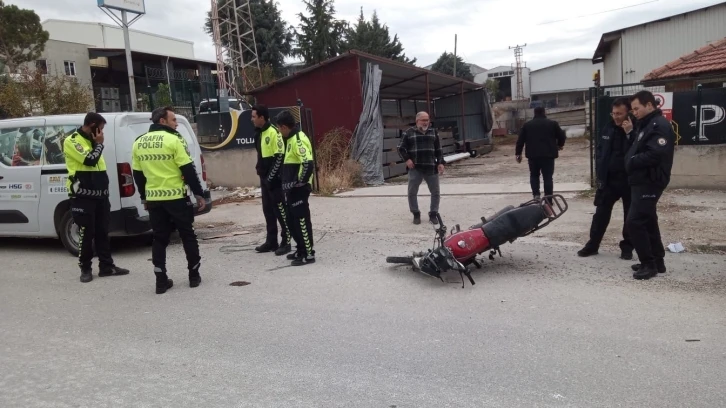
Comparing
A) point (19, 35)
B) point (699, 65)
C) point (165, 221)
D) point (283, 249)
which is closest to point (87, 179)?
point (165, 221)

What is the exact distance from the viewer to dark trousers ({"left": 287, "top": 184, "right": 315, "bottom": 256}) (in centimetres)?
625

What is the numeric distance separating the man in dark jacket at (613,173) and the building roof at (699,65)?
7.52m

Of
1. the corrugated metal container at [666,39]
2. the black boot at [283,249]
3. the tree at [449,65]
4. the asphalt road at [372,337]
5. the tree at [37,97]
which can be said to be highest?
the tree at [449,65]

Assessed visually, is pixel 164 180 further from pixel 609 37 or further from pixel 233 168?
pixel 609 37

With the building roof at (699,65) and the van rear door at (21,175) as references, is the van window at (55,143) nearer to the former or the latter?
the van rear door at (21,175)

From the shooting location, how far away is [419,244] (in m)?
7.20

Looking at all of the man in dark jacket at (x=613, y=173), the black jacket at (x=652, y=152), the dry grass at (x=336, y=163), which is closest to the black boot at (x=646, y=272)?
the man in dark jacket at (x=613, y=173)

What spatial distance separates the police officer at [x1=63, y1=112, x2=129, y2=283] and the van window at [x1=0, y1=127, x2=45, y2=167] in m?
1.46

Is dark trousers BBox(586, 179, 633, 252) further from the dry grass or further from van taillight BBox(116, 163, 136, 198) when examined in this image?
the dry grass

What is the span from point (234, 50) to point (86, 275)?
38429 mm

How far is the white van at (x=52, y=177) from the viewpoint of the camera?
6.83 metres

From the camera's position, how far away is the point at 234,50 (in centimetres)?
4206

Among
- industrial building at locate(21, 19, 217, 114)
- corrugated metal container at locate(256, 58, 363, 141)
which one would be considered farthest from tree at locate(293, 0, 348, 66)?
corrugated metal container at locate(256, 58, 363, 141)

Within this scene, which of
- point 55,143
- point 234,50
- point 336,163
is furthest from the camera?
point 234,50
